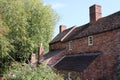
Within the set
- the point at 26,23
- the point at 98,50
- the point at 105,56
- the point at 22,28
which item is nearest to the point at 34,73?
the point at 105,56

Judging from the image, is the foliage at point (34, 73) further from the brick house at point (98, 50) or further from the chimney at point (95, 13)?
the chimney at point (95, 13)

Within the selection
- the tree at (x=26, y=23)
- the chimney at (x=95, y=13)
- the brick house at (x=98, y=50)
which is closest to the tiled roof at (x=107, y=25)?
the brick house at (x=98, y=50)

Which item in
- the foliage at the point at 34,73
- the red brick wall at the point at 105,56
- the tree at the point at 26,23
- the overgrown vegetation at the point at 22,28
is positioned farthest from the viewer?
the tree at the point at 26,23

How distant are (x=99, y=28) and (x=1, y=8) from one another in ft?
42.2

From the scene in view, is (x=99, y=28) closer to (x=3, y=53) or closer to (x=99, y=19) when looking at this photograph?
(x=99, y=19)

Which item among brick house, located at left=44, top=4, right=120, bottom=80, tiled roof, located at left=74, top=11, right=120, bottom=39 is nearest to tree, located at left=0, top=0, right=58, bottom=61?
brick house, located at left=44, top=4, right=120, bottom=80

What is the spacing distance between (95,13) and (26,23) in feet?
33.9

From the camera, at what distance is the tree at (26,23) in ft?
90.9

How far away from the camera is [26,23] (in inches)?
1220

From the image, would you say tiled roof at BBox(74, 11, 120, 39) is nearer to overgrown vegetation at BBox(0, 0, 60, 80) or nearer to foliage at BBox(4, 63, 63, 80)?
overgrown vegetation at BBox(0, 0, 60, 80)

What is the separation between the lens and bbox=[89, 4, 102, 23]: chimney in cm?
3049

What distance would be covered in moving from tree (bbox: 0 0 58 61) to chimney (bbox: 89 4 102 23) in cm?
904

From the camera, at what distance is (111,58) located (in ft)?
76.4

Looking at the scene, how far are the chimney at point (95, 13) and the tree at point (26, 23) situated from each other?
9041 millimetres
